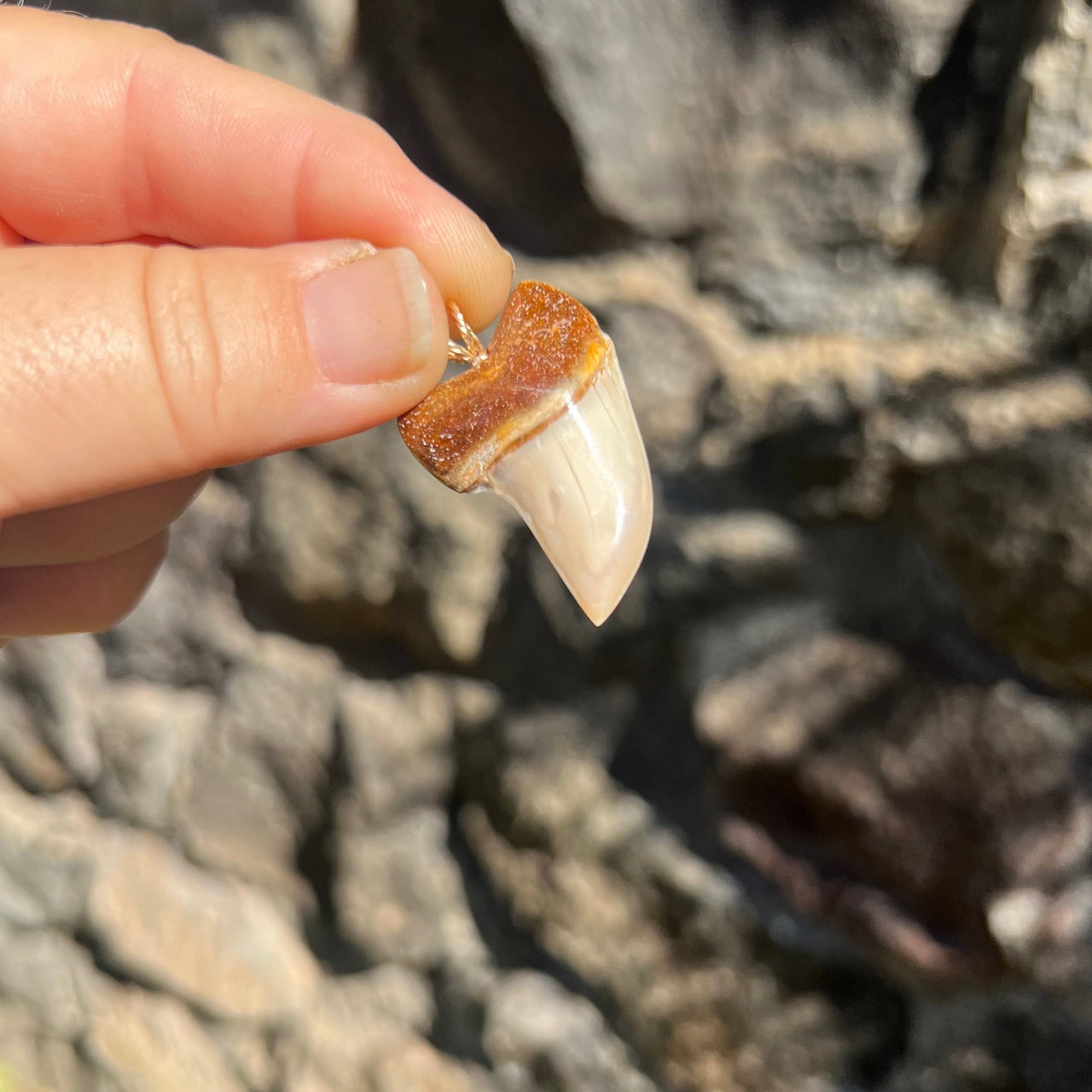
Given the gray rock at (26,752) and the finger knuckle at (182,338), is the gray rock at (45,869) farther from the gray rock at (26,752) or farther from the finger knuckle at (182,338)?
the finger knuckle at (182,338)

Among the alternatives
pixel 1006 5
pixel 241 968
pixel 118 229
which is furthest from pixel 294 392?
pixel 241 968

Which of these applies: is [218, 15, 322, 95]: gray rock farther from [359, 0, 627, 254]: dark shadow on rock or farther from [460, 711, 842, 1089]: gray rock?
[460, 711, 842, 1089]: gray rock

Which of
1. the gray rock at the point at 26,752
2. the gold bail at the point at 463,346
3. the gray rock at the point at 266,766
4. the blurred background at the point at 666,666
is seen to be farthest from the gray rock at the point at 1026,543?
the gray rock at the point at 26,752

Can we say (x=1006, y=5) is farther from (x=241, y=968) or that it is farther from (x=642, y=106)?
(x=241, y=968)

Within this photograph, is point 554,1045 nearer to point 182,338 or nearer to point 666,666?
point 666,666

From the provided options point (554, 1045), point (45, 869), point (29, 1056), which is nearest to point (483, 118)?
point (554, 1045)

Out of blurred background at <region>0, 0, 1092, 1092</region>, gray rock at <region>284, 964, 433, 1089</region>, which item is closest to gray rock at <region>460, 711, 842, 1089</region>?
blurred background at <region>0, 0, 1092, 1092</region>
